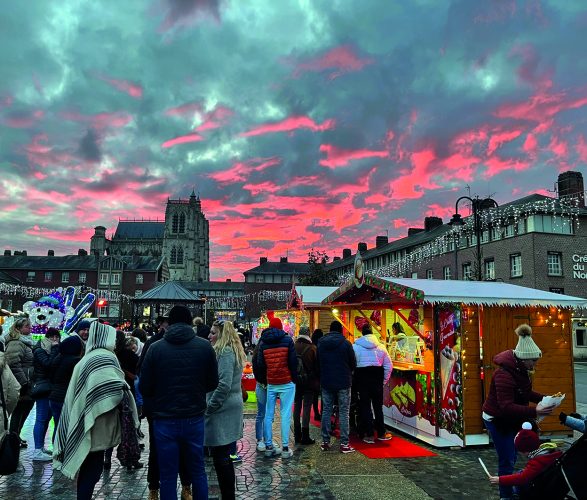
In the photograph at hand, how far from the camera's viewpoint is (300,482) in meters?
6.06

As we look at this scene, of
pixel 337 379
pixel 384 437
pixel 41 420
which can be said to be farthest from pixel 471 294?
pixel 41 420

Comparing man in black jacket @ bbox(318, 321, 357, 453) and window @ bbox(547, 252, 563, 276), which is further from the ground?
window @ bbox(547, 252, 563, 276)

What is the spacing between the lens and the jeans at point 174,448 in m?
4.14

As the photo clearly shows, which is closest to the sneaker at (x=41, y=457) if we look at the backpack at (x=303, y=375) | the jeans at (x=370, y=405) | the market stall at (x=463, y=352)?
the backpack at (x=303, y=375)

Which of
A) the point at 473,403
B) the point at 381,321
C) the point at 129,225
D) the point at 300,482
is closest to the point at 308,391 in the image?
the point at 300,482

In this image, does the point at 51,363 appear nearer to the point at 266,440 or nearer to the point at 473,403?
the point at 266,440

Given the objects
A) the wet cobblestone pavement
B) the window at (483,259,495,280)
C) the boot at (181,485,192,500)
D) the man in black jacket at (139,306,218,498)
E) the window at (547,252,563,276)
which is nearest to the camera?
the man in black jacket at (139,306,218,498)

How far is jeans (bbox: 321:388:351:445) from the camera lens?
24.8 ft

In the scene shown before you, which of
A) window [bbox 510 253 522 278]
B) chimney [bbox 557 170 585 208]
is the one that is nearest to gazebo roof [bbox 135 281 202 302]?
window [bbox 510 253 522 278]

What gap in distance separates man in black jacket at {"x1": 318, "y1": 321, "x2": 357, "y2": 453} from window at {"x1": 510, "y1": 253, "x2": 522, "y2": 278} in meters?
28.8

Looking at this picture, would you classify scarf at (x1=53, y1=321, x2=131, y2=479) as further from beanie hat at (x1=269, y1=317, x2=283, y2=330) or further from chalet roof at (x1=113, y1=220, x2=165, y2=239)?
chalet roof at (x1=113, y1=220, x2=165, y2=239)

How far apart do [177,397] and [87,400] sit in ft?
2.96

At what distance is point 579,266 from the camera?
3234 centimetres

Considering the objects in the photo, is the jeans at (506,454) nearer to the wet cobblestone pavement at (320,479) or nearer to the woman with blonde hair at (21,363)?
the wet cobblestone pavement at (320,479)
